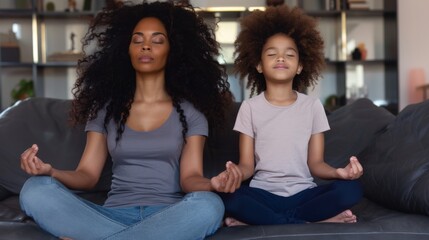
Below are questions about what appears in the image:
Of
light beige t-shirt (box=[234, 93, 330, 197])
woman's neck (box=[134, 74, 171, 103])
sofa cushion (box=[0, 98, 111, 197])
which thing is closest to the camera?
light beige t-shirt (box=[234, 93, 330, 197])

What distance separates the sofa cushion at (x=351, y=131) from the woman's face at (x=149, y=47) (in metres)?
0.74

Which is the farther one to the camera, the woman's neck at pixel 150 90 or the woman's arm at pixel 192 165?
the woman's neck at pixel 150 90

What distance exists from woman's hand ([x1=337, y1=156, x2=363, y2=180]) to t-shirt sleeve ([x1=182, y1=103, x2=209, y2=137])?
1.53 ft

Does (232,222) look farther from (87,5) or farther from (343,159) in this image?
(87,5)

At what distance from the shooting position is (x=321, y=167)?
2.04 meters


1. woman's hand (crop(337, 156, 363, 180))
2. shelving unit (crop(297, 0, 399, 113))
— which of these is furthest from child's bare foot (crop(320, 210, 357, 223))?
shelving unit (crop(297, 0, 399, 113))

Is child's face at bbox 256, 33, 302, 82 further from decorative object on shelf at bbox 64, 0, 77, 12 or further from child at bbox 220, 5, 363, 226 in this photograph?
decorative object on shelf at bbox 64, 0, 77, 12

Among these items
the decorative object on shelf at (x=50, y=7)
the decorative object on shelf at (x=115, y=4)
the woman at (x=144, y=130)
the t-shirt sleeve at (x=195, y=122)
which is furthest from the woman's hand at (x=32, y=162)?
the decorative object on shelf at (x=50, y=7)

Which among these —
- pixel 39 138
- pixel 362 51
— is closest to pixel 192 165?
pixel 39 138

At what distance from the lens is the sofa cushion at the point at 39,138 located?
2.42m

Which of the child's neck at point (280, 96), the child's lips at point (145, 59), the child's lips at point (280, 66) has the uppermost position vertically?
the child's lips at point (145, 59)

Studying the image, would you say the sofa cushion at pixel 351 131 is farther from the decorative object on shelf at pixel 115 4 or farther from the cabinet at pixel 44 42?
the cabinet at pixel 44 42

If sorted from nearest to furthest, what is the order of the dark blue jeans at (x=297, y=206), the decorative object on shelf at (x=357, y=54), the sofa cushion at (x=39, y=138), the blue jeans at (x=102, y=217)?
the blue jeans at (x=102, y=217), the dark blue jeans at (x=297, y=206), the sofa cushion at (x=39, y=138), the decorative object on shelf at (x=357, y=54)

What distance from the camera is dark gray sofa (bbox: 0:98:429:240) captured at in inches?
69.4
